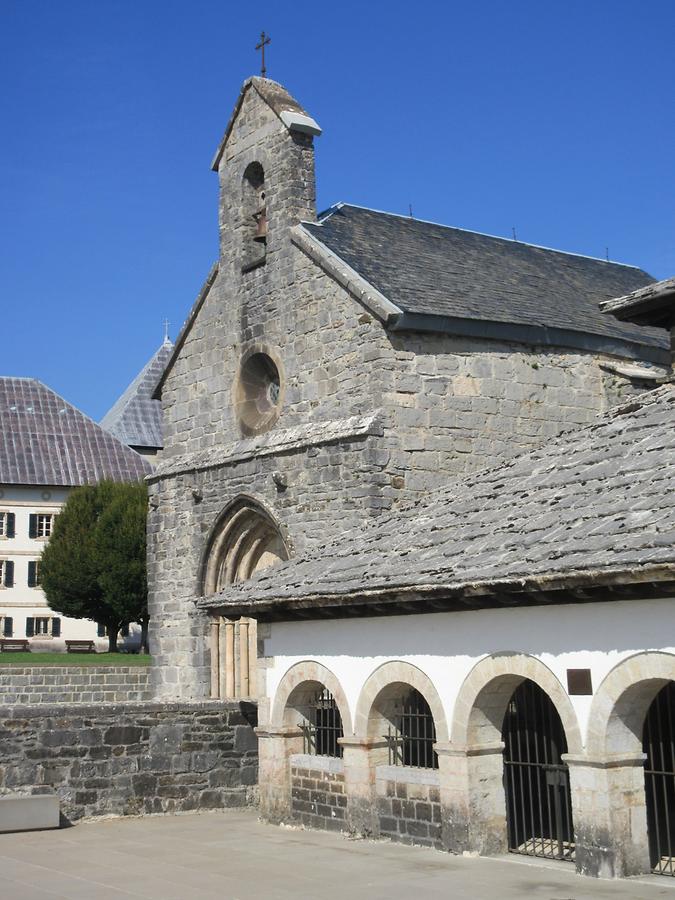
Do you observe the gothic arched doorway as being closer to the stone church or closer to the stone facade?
the stone church

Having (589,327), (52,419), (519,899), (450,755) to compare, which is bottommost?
(519,899)

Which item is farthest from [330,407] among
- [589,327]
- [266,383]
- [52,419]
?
[52,419]

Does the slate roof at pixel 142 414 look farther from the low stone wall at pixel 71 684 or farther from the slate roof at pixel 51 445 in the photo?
the low stone wall at pixel 71 684

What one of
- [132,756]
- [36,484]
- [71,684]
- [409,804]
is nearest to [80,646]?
[36,484]

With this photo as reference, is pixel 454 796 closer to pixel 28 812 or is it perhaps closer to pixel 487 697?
pixel 487 697

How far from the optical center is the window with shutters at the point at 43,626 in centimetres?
5072

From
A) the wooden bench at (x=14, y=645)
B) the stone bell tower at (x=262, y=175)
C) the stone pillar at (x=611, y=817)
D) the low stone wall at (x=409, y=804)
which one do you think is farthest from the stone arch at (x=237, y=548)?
the wooden bench at (x=14, y=645)

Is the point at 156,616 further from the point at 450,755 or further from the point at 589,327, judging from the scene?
the point at 450,755

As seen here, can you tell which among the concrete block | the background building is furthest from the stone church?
the background building

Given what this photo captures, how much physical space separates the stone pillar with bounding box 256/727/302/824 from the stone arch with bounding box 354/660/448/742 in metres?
1.42

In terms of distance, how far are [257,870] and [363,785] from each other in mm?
1976

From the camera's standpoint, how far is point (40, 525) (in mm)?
51625

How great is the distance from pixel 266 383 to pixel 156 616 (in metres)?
4.17

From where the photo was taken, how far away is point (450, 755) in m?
10.5
